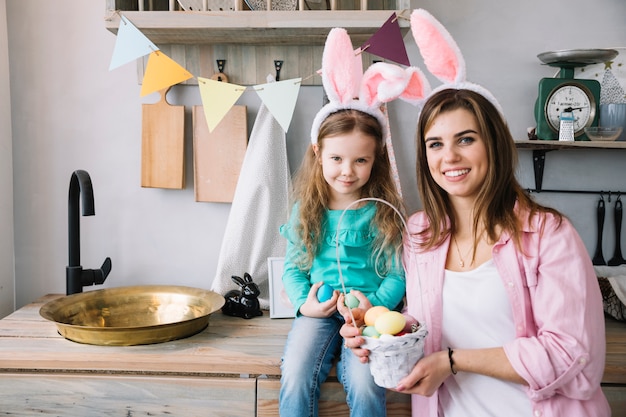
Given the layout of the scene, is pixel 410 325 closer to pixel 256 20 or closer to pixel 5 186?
pixel 256 20

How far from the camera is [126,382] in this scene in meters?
1.22

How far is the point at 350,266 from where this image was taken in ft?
4.47

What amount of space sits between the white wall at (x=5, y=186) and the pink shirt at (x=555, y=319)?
1444mm

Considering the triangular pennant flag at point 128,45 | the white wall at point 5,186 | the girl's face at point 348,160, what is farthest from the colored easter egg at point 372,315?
the white wall at point 5,186

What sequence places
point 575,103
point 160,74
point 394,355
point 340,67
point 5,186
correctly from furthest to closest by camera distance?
point 5,186
point 575,103
point 160,74
point 340,67
point 394,355

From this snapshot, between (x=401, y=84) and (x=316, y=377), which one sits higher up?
(x=401, y=84)

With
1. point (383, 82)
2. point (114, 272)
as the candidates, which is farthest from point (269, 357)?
point (114, 272)

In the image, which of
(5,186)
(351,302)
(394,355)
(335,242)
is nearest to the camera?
(394,355)

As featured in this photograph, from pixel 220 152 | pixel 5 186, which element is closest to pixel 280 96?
pixel 220 152

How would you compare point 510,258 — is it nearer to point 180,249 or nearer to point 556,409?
point 556,409

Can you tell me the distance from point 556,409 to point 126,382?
86cm

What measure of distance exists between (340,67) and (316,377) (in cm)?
68

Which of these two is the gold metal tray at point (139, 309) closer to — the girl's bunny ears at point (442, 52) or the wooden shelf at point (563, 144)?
the girl's bunny ears at point (442, 52)

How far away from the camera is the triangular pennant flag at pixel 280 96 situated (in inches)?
59.0
